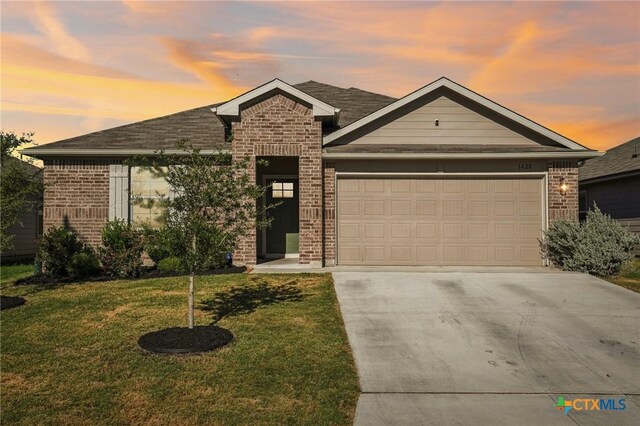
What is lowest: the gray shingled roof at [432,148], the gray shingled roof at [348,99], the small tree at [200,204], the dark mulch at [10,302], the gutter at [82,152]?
the dark mulch at [10,302]

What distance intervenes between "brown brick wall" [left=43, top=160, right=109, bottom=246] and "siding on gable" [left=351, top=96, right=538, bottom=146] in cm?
825

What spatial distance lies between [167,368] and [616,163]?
20491 millimetres

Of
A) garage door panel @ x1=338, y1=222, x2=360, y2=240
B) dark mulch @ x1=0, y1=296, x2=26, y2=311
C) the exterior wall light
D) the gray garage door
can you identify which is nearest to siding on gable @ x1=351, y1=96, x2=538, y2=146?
the gray garage door

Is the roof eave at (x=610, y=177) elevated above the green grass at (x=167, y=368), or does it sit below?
above

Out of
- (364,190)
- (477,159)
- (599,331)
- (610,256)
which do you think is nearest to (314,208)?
(364,190)

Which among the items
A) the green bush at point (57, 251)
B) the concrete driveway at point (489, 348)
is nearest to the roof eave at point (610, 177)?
the concrete driveway at point (489, 348)

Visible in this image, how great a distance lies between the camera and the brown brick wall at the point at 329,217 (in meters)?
12.1

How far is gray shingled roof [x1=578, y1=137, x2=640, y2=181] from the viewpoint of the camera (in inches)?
693

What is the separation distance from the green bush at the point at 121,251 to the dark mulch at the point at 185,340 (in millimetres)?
5109

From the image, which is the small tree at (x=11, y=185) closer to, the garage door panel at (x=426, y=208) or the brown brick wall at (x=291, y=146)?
the brown brick wall at (x=291, y=146)

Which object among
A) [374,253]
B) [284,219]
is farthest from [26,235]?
[374,253]

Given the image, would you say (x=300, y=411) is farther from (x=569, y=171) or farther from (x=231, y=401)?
(x=569, y=171)

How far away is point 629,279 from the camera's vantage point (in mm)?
11000

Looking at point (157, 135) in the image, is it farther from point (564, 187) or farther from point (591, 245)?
point (591, 245)
